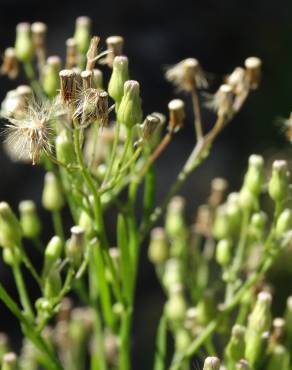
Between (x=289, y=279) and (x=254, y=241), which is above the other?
(x=254, y=241)

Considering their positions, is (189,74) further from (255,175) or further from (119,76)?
(119,76)

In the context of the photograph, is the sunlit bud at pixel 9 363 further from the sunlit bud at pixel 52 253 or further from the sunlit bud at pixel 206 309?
the sunlit bud at pixel 206 309

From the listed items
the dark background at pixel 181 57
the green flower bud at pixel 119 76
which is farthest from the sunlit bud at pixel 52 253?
the dark background at pixel 181 57

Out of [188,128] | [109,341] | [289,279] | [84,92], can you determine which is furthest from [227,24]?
[84,92]

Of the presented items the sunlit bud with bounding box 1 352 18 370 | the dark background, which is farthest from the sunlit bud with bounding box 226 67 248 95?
the dark background

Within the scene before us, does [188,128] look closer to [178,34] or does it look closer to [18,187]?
[178,34]

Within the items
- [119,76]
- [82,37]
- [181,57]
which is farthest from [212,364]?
[181,57]

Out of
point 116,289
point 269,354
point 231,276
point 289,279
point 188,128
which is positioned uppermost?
point 116,289
